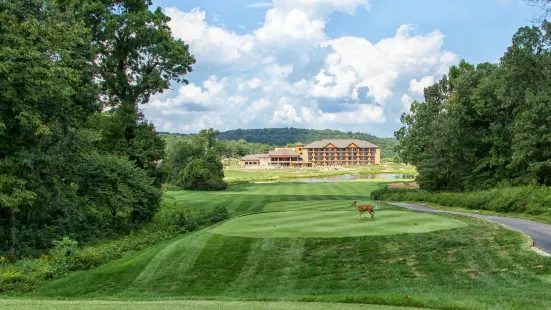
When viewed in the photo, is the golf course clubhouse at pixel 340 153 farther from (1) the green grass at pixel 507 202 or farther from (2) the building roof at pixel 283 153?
(1) the green grass at pixel 507 202

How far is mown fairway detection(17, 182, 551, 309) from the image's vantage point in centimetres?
917

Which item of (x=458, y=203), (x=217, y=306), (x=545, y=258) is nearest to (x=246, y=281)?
(x=217, y=306)

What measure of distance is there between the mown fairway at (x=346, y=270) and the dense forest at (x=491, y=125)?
15823 millimetres

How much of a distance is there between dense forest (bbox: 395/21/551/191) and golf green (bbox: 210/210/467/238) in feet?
45.1

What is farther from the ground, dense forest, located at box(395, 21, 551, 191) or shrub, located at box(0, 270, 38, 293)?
dense forest, located at box(395, 21, 551, 191)

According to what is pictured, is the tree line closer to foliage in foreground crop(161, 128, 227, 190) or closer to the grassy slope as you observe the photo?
foliage in foreground crop(161, 128, 227, 190)

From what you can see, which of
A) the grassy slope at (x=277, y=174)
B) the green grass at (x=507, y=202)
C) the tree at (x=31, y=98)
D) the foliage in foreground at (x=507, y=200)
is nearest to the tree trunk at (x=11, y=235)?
the tree at (x=31, y=98)

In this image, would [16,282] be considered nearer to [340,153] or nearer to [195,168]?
[195,168]

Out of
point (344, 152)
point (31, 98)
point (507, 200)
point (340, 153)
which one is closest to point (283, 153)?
point (340, 153)

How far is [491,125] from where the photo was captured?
36.0 meters

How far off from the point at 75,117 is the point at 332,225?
42.3 feet

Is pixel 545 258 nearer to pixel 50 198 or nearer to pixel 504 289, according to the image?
pixel 504 289

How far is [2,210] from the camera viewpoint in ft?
58.3

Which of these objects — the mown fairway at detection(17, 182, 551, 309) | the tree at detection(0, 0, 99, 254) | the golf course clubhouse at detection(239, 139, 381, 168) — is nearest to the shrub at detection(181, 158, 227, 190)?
the tree at detection(0, 0, 99, 254)
